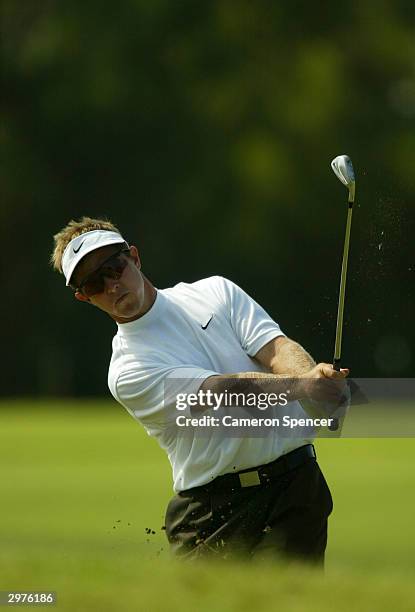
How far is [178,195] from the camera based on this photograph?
28.2 meters

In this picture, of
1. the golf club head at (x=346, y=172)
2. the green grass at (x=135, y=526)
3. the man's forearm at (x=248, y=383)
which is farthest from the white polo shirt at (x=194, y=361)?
the golf club head at (x=346, y=172)

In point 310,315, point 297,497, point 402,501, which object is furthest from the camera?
point 310,315

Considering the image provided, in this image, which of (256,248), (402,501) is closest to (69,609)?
(402,501)

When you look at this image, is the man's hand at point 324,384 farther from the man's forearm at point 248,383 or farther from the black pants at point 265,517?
the black pants at point 265,517

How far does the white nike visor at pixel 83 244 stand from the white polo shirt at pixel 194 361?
25 cm

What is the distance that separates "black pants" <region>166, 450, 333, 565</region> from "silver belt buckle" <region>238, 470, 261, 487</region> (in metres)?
0.02

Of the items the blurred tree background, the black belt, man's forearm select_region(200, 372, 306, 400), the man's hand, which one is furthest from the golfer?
the blurred tree background

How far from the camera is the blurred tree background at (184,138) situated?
2669cm

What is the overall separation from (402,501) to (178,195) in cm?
1779

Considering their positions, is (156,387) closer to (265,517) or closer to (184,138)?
(265,517)

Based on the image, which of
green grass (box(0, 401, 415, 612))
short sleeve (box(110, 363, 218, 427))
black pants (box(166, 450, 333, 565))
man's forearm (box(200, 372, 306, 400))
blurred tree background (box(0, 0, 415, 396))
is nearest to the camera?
green grass (box(0, 401, 415, 612))

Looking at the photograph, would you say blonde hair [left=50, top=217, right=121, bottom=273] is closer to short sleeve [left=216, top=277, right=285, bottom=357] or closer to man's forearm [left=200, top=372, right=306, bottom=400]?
short sleeve [left=216, top=277, right=285, bottom=357]

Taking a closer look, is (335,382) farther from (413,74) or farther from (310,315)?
(413,74)

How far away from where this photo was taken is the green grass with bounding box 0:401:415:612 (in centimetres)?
364
